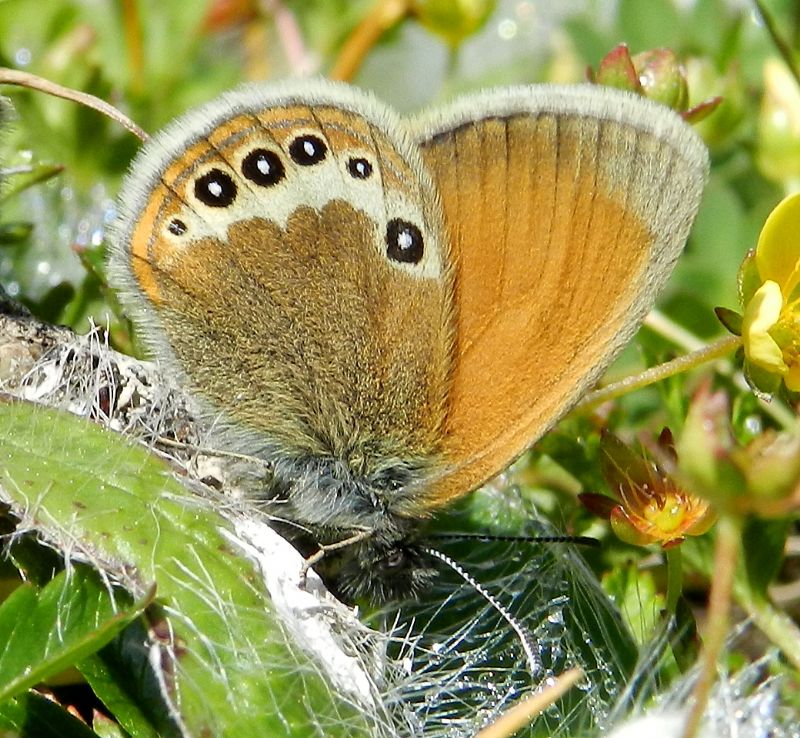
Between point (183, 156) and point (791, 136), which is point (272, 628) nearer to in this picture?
point (183, 156)

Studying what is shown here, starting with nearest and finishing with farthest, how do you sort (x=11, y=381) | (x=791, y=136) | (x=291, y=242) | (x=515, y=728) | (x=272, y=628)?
(x=515, y=728) → (x=272, y=628) → (x=11, y=381) → (x=291, y=242) → (x=791, y=136)

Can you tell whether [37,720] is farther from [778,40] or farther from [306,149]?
[778,40]

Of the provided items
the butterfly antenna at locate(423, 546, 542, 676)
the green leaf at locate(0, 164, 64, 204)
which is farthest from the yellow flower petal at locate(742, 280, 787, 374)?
the green leaf at locate(0, 164, 64, 204)

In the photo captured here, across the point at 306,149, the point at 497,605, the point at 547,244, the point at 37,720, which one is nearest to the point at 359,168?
the point at 306,149

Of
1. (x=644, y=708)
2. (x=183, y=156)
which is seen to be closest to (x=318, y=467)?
(x=183, y=156)

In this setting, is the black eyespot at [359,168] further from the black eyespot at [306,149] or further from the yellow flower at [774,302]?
the yellow flower at [774,302]

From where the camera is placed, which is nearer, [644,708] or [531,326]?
[644,708]

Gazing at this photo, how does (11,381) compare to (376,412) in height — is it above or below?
above
